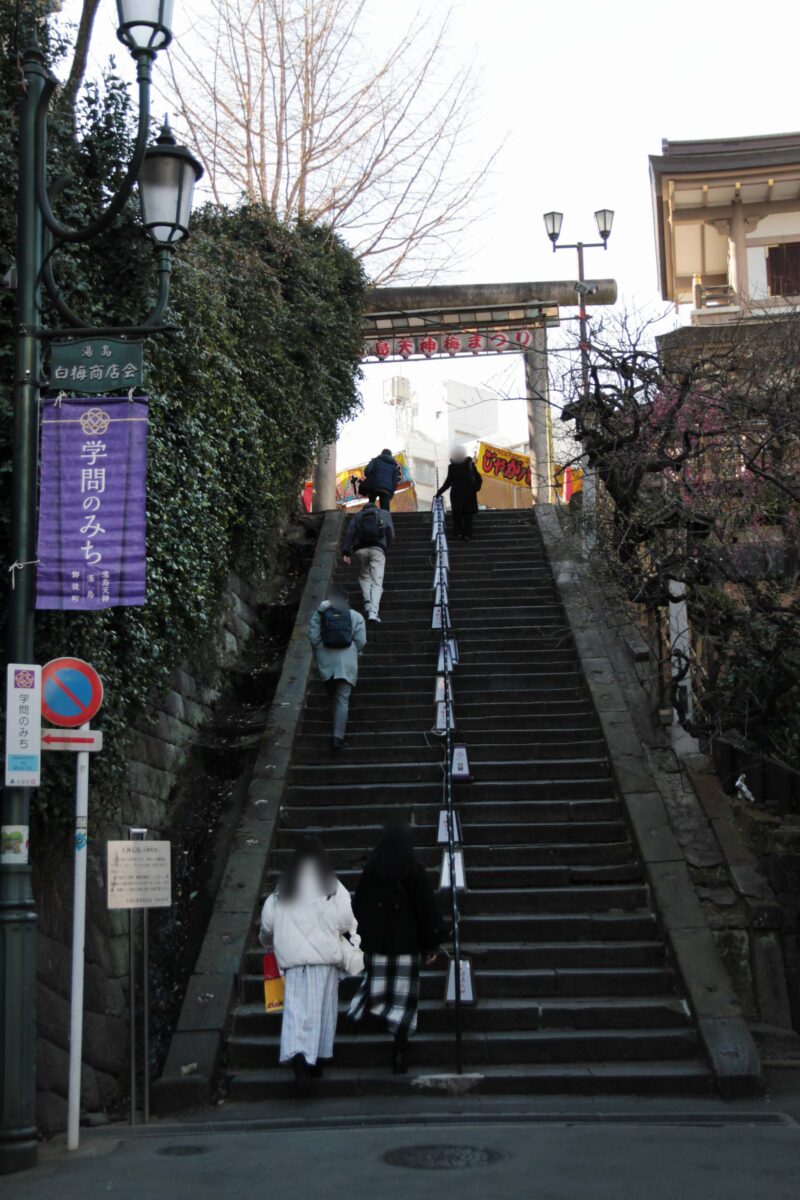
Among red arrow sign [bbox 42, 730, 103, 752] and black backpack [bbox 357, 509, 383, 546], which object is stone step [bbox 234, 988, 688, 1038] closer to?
red arrow sign [bbox 42, 730, 103, 752]

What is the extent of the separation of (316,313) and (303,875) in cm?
1108

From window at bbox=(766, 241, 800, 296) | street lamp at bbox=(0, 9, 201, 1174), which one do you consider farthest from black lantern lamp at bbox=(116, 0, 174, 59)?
window at bbox=(766, 241, 800, 296)

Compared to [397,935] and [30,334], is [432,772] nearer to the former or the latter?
[397,935]

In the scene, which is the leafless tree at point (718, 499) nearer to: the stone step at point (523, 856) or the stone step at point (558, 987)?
the stone step at point (523, 856)

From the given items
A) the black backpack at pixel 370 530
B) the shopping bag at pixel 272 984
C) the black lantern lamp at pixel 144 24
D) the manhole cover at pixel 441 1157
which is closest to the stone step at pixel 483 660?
the black backpack at pixel 370 530

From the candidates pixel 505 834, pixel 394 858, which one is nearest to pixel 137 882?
pixel 394 858

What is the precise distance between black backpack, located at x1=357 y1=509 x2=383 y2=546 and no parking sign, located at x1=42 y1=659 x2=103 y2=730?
8166 mm

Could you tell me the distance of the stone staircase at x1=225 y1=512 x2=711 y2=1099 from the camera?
759 centimetres

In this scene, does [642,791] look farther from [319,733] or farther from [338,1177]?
[338,1177]

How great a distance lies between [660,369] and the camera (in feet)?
34.7

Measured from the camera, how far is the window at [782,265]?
23609mm

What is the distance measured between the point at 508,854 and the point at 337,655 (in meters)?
2.83

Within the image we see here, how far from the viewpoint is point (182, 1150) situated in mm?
6082

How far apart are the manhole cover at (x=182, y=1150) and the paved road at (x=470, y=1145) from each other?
0.01 meters
